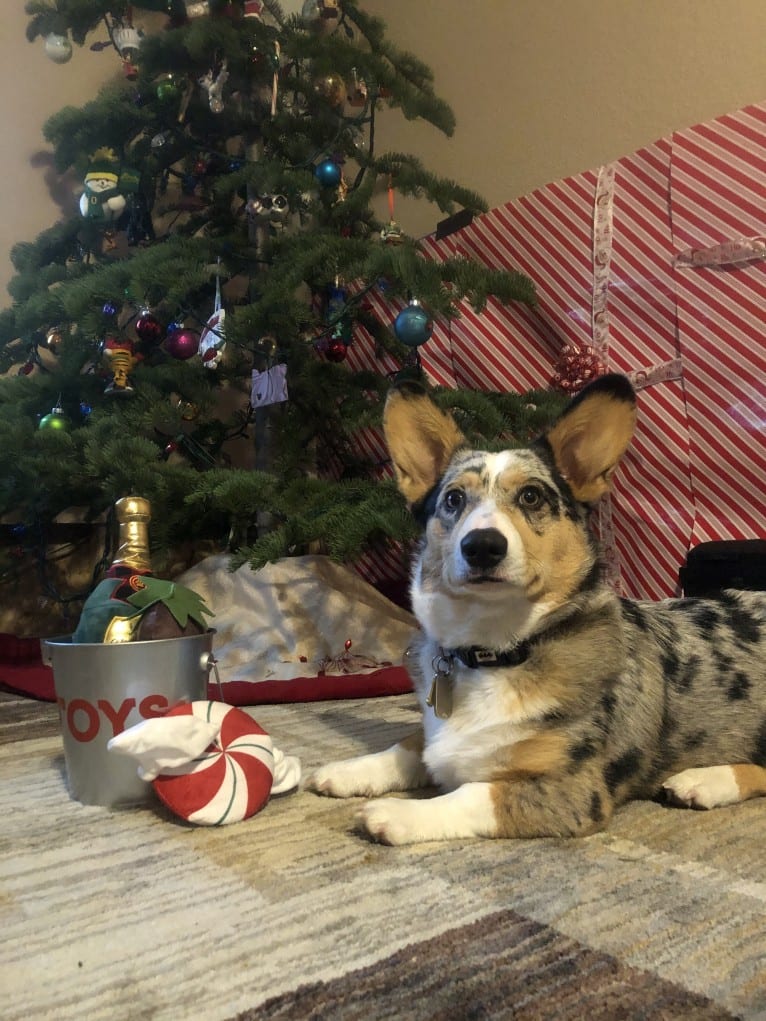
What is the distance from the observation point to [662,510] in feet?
9.69

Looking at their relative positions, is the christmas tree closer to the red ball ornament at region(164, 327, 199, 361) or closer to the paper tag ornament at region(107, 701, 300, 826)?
the red ball ornament at region(164, 327, 199, 361)

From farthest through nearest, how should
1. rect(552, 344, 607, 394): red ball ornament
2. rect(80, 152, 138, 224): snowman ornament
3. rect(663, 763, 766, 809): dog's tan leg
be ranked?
rect(80, 152, 138, 224): snowman ornament → rect(552, 344, 607, 394): red ball ornament → rect(663, 763, 766, 809): dog's tan leg

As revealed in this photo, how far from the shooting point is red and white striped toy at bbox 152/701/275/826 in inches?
53.6

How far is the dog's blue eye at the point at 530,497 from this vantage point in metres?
1.51

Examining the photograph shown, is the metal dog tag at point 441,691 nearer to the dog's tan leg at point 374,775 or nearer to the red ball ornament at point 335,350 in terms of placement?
the dog's tan leg at point 374,775

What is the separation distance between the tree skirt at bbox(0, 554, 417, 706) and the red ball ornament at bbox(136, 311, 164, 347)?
90cm

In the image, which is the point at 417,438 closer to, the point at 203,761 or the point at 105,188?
the point at 203,761

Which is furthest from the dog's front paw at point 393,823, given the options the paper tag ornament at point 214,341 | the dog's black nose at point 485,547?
the paper tag ornament at point 214,341

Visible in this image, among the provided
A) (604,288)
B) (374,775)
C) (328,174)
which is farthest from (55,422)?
(604,288)

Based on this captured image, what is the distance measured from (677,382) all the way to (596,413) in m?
1.57

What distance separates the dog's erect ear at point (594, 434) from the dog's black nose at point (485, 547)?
1.11 feet

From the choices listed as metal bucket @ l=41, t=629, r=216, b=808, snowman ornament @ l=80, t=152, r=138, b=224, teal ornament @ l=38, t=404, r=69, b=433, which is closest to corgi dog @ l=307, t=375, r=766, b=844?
metal bucket @ l=41, t=629, r=216, b=808

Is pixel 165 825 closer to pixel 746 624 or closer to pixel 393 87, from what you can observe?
pixel 746 624

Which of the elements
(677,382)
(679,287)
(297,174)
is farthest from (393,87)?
(677,382)
